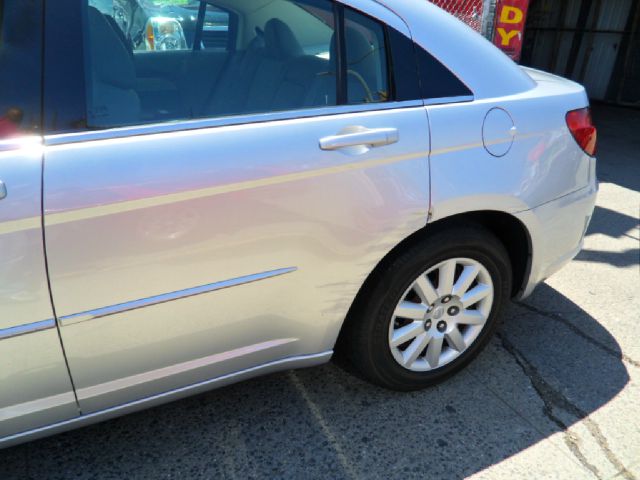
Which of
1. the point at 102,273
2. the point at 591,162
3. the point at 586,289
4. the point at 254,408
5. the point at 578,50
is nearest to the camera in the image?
the point at 102,273

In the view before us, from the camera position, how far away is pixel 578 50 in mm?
11133

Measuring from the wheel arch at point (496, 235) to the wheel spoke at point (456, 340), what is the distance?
41cm

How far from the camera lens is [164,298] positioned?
1690mm

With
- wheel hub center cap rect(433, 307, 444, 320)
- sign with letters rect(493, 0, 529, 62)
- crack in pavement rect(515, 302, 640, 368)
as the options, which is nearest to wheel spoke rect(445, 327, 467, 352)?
wheel hub center cap rect(433, 307, 444, 320)

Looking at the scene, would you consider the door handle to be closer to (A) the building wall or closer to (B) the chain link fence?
(B) the chain link fence

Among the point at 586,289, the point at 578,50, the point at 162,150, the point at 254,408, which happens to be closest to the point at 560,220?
the point at 586,289

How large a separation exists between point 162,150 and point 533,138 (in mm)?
1442

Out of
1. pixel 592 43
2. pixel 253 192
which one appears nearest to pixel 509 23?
pixel 253 192

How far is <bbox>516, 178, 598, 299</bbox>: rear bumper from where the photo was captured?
235 cm

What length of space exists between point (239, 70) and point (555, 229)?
4.93ft

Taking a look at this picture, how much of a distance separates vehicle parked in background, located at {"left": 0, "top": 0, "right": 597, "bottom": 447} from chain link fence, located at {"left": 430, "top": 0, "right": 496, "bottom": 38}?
3.09 metres

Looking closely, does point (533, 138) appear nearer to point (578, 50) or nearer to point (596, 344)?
point (596, 344)

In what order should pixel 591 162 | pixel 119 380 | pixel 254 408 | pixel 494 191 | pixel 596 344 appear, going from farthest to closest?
pixel 596 344, pixel 591 162, pixel 254 408, pixel 494 191, pixel 119 380

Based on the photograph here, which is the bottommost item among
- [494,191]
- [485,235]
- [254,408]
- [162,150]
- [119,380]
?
[254,408]
